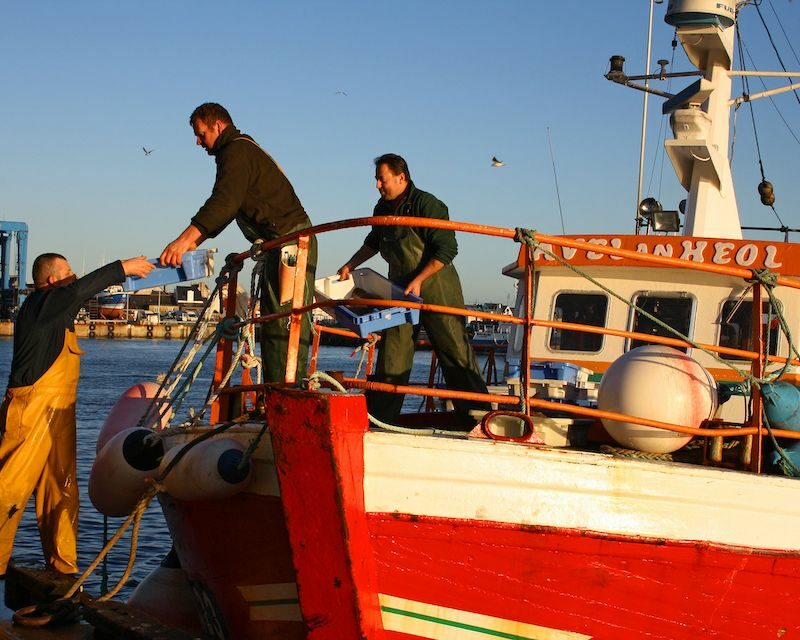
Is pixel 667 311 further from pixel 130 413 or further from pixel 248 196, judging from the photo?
pixel 130 413

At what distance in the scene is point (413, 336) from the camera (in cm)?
676

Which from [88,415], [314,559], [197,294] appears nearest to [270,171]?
[314,559]

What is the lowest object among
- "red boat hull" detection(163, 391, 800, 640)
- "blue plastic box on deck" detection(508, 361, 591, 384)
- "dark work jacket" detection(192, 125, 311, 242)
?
"red boat hull" detection(163, 391, 800, 640)

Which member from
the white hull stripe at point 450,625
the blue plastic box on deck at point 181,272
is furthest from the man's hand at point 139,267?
the white hull stripe at point 450,625

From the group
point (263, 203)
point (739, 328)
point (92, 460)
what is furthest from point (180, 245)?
point (92, 460)

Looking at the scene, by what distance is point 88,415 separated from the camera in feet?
84.2

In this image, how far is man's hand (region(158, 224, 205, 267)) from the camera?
5.91m

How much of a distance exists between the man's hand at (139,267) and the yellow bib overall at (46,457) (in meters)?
0.99

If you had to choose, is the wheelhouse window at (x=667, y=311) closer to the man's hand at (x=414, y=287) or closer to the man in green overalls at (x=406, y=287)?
the man in green overalls at (x=406, y=287)

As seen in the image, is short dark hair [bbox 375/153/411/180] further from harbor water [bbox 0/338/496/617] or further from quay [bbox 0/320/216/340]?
quay [bbox 0/320/216/340]

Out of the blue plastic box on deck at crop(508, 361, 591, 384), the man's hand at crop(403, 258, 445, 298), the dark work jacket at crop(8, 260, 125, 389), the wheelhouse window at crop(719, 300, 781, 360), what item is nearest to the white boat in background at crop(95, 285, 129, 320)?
the blue plastic box on deck at crop(508, 361, 591, 384)

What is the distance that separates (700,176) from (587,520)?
6443 millimetres

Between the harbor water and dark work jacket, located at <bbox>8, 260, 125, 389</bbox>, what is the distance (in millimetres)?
1466

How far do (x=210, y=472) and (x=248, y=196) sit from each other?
1.81 meters
